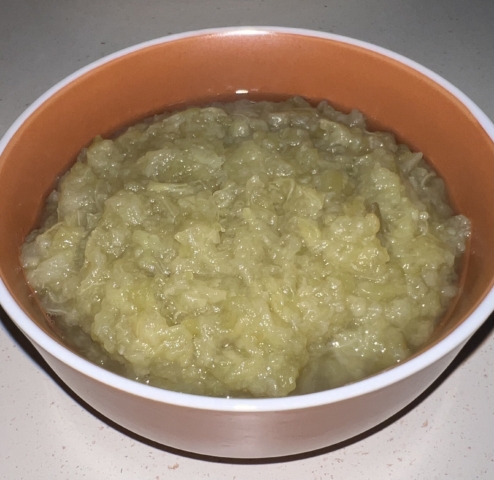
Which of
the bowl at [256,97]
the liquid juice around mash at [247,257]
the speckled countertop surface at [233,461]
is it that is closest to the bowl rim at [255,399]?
the bowl at [256,97]

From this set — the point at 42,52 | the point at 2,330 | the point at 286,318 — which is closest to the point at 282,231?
the point at 286,318

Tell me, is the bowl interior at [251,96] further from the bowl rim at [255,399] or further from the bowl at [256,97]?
the bowl rim at [255,399]

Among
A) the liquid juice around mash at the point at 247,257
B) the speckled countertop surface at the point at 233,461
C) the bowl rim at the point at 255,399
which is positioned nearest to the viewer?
the bowl rim at the point at 255,399

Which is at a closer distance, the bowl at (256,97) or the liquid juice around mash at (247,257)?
the bowl at (256,97)

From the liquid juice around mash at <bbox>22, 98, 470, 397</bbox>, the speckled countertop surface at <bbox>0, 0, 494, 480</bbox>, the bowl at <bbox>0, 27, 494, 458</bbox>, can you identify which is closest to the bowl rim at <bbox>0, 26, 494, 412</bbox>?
the bowl at <bbox>0, 27, 494, 458</bbox>

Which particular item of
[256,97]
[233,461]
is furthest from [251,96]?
[233,461]

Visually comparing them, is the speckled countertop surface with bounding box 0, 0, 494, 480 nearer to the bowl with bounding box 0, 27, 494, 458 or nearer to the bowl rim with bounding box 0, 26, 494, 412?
the bowl with bounding box 0, 27, 494, 458

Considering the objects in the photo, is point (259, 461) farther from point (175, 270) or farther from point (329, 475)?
point (175, 270)
